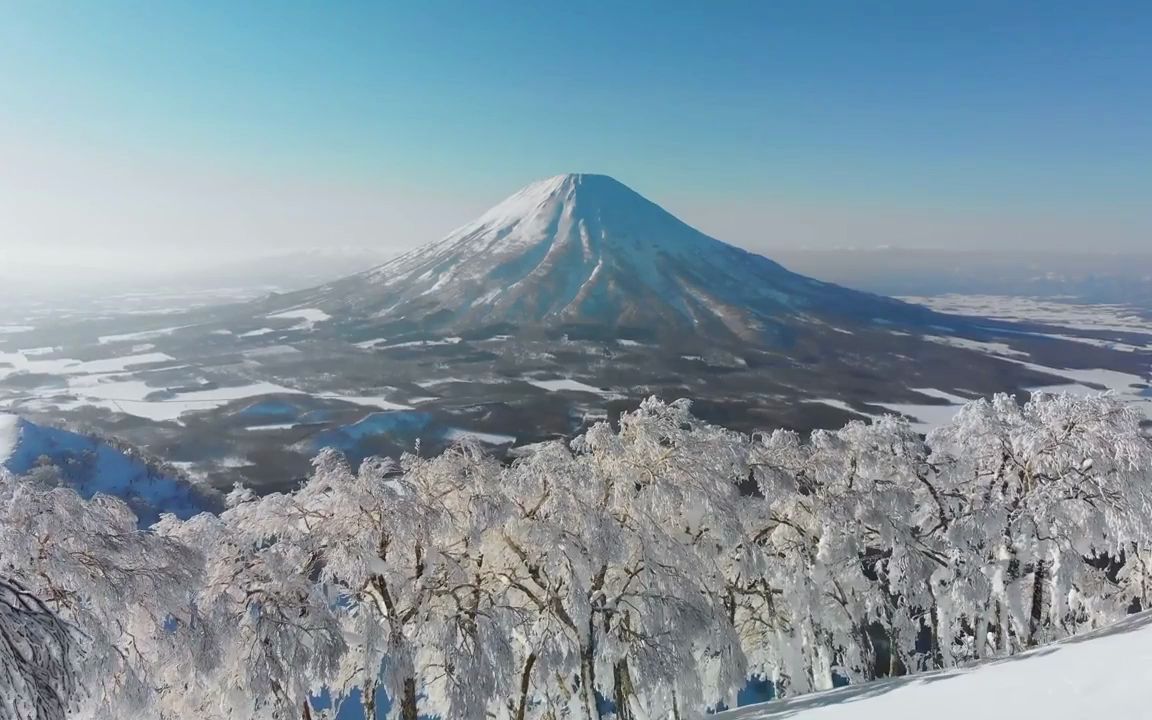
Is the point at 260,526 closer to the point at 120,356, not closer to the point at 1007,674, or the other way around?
the point at 1007,674

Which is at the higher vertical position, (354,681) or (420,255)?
(420,255)

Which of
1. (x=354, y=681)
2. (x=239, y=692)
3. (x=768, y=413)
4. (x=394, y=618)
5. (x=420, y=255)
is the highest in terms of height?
(x=420, y=255)

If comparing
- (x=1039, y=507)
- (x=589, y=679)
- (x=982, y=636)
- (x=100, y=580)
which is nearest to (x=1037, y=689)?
(x=589, y=679)

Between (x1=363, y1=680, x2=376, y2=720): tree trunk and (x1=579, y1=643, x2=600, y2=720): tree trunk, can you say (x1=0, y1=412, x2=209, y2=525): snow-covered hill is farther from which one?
(x1=579, y1=643, x2=600, y2=720): tree trunk

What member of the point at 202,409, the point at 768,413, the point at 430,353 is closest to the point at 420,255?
the point at 430,353

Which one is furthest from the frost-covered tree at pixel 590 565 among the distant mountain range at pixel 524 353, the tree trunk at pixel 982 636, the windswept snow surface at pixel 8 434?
the windswept snow surface at pixel 8 434

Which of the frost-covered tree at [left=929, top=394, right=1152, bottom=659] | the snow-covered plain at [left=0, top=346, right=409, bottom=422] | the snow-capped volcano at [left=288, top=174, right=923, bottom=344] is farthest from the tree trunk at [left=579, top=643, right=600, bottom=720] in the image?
the snow-capped volcano at [left=288, top=174, right=923, bottom=344]
